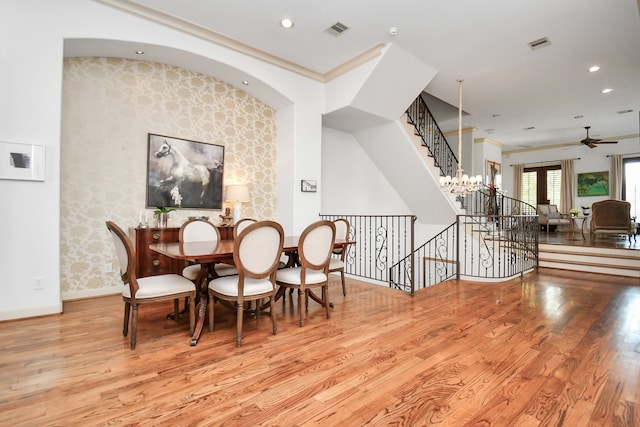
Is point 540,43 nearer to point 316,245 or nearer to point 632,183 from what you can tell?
point 316,245

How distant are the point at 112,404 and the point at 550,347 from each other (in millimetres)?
3080

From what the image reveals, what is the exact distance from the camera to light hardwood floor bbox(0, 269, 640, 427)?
1.60 metres

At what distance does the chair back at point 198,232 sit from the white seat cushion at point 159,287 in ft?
3.11

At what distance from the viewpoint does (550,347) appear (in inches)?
95.6

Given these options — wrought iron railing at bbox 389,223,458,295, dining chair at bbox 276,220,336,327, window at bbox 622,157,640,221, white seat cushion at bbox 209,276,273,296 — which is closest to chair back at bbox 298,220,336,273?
dining chair at bbox 276,220,336,327

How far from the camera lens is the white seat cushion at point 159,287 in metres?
2.35

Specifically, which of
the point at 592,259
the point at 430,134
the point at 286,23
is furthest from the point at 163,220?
the point at 592,259

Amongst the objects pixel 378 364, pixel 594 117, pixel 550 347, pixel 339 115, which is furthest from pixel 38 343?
pixel 594 117

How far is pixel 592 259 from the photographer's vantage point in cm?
575

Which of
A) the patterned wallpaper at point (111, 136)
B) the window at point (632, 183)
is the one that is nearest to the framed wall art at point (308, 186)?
the patterned wallpaper at point (111, 136)

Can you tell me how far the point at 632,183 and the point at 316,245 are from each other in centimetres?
1190

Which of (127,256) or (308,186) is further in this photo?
(308,186)

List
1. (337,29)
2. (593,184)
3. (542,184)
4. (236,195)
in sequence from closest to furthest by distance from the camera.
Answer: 1. (337,29)
2. (236,195)
3. (593,184)
4. (542,184)

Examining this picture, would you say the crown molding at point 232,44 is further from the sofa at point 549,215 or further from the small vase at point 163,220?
the sofa at point 549,215
